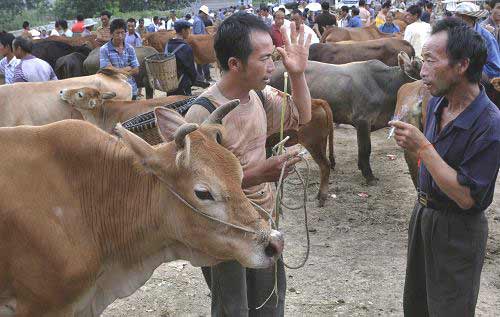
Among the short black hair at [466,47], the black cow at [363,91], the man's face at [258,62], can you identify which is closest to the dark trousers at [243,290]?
the man's face at [258,62]

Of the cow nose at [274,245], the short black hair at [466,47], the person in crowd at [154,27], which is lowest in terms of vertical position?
the person in crowd at [154,27]

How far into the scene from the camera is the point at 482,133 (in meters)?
2.54

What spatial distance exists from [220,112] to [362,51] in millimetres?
8016

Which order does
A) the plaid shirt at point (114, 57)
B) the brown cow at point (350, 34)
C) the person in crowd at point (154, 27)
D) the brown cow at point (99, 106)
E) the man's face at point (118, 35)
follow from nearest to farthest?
the brown cow at point (99, 106), the man's face at point (118, 35), the plaid shirt at point (114, 57), the brown cow at point (350, 34), the person in crowd at point (154, 27)

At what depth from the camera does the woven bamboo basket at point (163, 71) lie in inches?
324

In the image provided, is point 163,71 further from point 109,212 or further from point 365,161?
point 109,212

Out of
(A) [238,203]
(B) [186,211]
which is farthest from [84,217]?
(A) [238,203]

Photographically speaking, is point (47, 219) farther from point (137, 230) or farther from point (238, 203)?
point (238, 203)

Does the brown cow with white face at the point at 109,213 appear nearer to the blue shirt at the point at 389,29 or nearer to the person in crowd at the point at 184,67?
the person in crowd at the point at 184,67

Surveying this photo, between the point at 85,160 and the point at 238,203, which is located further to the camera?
the point at 85,160

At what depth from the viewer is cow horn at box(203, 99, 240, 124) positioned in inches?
97.6

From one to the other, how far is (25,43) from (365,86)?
4522 mm

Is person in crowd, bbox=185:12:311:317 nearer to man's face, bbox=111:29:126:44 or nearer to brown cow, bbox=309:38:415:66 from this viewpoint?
man's face, bbox=111:29:126:44

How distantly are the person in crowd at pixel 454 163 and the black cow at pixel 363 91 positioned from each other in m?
4.47
